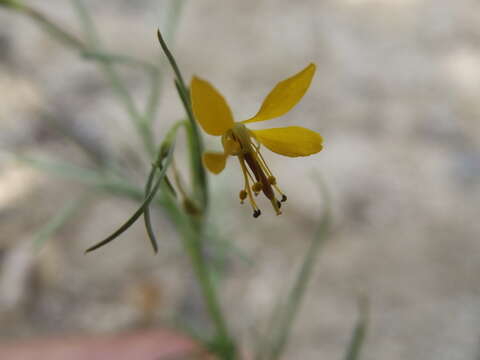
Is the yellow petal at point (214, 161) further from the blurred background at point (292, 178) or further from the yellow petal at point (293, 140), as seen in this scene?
the blurred background at point (292, 178)

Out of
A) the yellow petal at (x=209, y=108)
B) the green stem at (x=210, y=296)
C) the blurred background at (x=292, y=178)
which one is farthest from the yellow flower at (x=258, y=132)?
the blurred background at (x=292, y=178)

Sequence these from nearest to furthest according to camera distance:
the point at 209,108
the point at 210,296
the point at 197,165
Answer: the point at 209,108 < the point at 197,165 < the point at 210,296

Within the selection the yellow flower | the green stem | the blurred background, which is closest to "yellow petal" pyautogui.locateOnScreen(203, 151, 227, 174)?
the yellow flower

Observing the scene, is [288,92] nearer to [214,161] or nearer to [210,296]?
[214,161]

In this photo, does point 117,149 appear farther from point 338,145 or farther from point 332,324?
point 332,324

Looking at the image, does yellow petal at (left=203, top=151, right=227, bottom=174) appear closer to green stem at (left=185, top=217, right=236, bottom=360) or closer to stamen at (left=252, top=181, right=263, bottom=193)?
stamen at (left=252, top=181, right=263, bottom=193)

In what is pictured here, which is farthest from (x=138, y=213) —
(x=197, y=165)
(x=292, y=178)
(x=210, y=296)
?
(x=292, y=178)

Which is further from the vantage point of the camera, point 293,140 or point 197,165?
point 197,165
